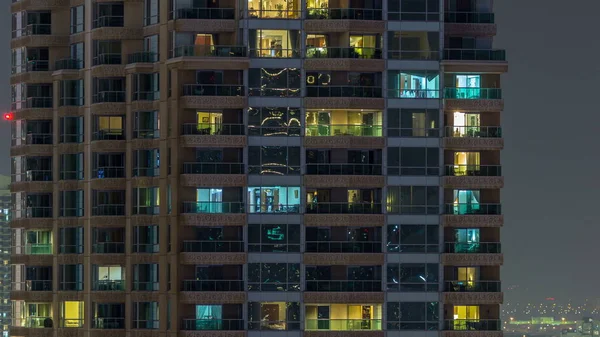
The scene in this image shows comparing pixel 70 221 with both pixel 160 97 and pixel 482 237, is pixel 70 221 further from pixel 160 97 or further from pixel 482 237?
pixel 482 237

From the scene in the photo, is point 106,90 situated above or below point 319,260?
above

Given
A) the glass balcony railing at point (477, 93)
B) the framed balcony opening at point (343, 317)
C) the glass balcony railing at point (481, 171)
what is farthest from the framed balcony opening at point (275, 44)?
the framed balcony opening at point (343, 317)

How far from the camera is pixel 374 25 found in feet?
508

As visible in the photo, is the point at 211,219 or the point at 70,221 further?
the point at 70,221

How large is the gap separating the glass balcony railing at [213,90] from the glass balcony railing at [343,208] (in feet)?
31.0

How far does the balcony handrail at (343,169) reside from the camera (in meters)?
154

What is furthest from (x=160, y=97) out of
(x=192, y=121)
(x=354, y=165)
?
(x=354, y=165)

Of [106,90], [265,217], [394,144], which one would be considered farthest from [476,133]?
[106,90]

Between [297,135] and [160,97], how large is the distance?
427 inches

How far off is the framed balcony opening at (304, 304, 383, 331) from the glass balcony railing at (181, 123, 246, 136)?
1309 cm

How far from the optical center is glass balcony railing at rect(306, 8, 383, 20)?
155 metres

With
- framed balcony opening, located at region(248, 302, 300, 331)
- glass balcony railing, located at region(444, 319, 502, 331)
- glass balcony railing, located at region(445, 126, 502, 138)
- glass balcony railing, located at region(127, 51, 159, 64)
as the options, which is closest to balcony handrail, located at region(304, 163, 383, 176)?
glass balcony railing, located at region(445, 126, 502, 138)

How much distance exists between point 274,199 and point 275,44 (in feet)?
35.6

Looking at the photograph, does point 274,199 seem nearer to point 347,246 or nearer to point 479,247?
point 347,246
